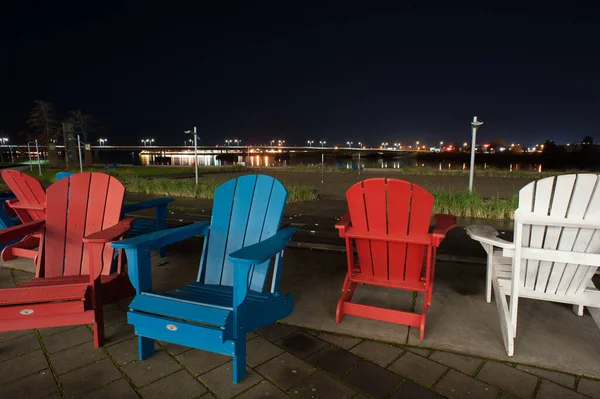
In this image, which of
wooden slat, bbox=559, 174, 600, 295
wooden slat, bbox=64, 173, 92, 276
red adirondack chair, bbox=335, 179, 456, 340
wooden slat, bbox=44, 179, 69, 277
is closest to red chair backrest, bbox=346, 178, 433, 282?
red adirondack chair, bbox=335, 179, 456, 340

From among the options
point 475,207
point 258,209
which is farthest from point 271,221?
point 475,207

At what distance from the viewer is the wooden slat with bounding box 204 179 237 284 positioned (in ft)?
8.50

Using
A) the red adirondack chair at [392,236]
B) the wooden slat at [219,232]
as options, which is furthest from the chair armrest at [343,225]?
the wooden slat at [219,232]

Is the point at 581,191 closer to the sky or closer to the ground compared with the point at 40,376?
closer to the sky

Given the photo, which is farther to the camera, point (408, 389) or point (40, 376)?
point (40, 376)

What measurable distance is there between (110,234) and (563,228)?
287cm

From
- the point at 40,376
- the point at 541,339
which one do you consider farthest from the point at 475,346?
the point at 40,376

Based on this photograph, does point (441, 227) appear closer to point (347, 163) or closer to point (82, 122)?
point (347, 163)

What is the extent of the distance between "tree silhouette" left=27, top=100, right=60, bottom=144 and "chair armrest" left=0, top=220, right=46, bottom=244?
116 ft

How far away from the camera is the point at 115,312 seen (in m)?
2.82

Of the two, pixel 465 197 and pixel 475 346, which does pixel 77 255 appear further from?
pixel 465 197

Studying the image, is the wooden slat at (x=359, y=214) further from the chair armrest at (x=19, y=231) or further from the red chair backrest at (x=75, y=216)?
the chair armrest at (x=19, y=231)

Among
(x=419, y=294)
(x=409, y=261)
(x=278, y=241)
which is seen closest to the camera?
(x=278, y=241)

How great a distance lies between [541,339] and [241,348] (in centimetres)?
197
